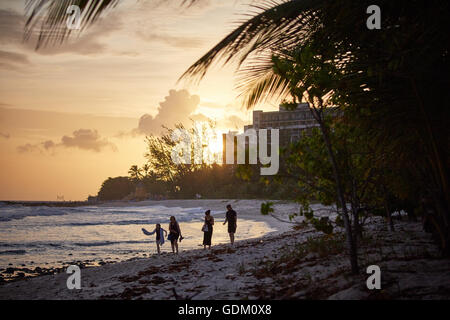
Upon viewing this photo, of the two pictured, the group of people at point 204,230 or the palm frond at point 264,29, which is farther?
the group of people at point 204,230

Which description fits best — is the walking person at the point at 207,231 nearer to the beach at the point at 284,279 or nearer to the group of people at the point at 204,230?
the group of people at the point at 204,230

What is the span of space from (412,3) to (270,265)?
511 cm

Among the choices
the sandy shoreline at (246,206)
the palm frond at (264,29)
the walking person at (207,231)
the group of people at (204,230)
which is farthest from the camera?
the sandy shoreline at (246,206)

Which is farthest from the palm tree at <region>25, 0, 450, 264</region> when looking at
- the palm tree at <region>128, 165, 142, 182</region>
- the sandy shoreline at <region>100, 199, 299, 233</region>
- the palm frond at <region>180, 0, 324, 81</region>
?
the palm tree at <region>128, 165, 142, 182</region>

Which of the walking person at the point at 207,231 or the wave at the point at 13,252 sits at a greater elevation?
the walking person at the point at 207,231

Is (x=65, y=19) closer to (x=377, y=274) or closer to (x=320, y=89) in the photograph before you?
(x=320, y=89)

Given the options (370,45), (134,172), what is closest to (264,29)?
(370,45)

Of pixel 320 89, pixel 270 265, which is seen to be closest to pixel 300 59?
pixel 320 89

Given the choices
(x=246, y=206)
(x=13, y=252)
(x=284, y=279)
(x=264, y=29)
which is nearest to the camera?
(x=264, y=29)

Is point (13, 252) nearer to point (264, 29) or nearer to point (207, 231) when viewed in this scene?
point (207, 231)

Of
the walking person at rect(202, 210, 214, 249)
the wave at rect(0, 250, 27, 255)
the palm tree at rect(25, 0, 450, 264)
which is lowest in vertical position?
the wave at rect(0, 250, 27, 255)

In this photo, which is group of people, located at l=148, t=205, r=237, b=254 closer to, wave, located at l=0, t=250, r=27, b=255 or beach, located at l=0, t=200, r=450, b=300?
beach, located at l=0, t=200, r=450, b=300

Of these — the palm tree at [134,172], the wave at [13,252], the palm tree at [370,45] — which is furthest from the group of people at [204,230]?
the palm tree at [134,172]

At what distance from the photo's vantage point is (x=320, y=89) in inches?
199
